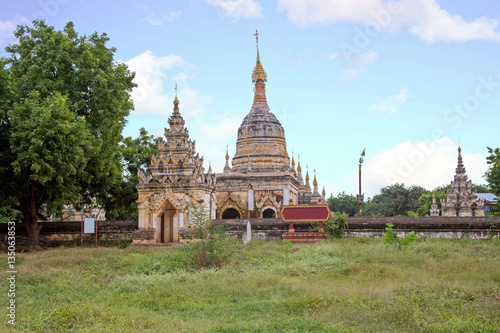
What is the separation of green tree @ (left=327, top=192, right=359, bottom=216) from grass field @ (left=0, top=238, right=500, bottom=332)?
60010 millimetres

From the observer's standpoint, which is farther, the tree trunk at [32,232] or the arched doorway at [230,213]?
the arched doorway at [230,213]

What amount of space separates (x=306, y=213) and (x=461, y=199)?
103 ft

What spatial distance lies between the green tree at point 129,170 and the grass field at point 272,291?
7693 millimetres

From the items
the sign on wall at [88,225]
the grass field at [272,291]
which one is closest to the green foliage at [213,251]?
the grass field at [272,291]

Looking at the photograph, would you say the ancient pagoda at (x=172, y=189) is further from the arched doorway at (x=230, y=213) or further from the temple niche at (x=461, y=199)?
the temple niche at (x=461, y=199)

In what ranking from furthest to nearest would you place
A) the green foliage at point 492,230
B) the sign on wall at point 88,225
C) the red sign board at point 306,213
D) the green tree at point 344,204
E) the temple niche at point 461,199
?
the green tree at point 344,204, the temple niche at point 461,199, the red sign board at point 306,213, the sign on wall at point 88,225, the green foliage at point 492,230

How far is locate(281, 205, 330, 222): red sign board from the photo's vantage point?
22000mm

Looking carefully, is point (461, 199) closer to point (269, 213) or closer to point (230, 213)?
point (269, 213)

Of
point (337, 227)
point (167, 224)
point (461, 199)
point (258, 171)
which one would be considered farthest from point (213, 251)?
point (461, 199)

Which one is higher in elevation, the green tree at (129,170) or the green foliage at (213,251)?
the green tree at (129,170)

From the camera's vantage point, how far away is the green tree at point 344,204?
77.7 metres

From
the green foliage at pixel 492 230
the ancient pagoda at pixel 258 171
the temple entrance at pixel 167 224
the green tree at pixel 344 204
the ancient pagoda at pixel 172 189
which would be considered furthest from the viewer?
the green tree at pixel 344 204

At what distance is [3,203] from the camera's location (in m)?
21.0

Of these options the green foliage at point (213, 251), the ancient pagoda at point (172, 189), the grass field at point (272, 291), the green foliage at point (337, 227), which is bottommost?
the grass field at point (272, 291)
